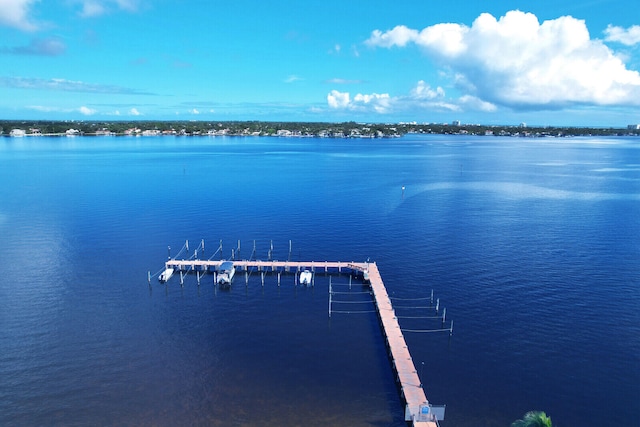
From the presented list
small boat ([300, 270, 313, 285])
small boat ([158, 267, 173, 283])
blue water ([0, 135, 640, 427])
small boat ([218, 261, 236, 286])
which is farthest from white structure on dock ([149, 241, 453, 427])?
blue water ([0, 135, 640, 427])

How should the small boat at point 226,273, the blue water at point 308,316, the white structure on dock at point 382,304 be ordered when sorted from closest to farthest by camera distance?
the white structure on dock at point 382,304 < the blue water at point 308,316 < the small boat at point 226,273

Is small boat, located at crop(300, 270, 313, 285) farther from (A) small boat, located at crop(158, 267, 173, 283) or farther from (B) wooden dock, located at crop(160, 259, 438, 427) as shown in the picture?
(A) small boat, located at crop(158, 267, 173, 283)

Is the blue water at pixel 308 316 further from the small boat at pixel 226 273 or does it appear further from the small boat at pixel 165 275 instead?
the small boat at pixel 226 273

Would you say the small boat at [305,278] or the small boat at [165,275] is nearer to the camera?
the small boat at [165,275]

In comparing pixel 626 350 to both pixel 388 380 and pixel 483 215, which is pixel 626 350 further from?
pixel 483 215

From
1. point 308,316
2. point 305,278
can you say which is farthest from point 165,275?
point 308,316

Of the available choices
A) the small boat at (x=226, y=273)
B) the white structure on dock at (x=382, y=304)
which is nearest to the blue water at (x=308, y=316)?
the small boat at (x=226, y=273)
